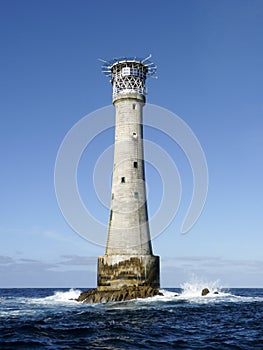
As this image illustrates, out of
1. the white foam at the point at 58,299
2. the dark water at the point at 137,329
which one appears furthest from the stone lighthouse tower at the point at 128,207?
the dark water at the point at 137,329

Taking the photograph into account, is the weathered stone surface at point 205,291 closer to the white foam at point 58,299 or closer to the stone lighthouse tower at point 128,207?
the stone lighthouse tower at point 128,207

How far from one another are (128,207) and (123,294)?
29.3 feet

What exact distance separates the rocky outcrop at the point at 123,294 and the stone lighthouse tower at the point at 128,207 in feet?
2.13

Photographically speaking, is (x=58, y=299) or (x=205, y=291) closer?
(x=58, y=299)

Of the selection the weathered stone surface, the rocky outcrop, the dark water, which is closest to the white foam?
the rocky outcrop

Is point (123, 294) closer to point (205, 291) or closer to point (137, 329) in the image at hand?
point (205, 291)

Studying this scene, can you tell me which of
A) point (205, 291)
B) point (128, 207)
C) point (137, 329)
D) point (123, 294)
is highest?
point (128, 207)

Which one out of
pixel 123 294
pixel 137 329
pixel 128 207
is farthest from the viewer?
pixel 128 207

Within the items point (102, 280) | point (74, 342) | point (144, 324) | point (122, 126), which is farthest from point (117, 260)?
point (74, 342)

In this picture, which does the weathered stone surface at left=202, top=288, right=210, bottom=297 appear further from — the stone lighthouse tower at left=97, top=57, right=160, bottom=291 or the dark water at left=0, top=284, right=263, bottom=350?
the dark water at left=0, top=284, right=263, bottom=350

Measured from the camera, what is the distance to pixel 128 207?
146 feet

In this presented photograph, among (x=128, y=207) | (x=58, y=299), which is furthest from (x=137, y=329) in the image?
(x=58, y=299)

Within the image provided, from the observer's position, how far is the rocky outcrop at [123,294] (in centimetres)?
4075

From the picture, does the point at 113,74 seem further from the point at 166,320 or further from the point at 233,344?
the point at 233,344
